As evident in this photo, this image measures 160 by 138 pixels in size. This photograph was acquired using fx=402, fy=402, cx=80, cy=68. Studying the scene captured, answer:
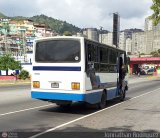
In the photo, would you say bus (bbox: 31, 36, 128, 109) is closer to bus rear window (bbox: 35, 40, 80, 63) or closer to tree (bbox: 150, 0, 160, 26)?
bus rear window (bbox: 35, 40, 80, 63)

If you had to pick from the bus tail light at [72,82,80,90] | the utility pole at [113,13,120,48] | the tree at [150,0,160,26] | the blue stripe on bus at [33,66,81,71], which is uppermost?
the utility pole at [113,13,120,48]

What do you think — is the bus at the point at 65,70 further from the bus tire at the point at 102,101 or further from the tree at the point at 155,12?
the tree at the point at 155,12

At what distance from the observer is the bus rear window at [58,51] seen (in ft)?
53.0

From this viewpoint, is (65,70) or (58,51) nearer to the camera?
(65,70)

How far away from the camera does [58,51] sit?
1638 cm

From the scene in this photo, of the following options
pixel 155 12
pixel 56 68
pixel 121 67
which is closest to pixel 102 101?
pixel 56 68

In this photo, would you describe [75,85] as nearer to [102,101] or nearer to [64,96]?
[64,96]

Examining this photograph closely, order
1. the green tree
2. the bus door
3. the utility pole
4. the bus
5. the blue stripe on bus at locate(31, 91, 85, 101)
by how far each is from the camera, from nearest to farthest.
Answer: the blue stripe on bus at locate(31, 91, 85, 101) → the bus → the bus door → the green tree → the utility pole

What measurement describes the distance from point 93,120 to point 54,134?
358cm

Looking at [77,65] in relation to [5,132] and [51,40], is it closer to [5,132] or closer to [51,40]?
[51,40]

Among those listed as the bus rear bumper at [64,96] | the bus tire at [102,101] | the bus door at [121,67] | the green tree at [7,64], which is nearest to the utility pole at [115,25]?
the green tree at [7,64]

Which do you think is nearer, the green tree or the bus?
the bus

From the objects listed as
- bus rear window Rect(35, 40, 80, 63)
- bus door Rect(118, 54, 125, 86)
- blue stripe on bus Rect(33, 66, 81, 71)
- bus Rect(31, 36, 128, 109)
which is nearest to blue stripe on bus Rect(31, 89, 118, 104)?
bus Rect(31, 36, 128, 109)

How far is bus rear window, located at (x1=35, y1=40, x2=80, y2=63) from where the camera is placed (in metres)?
16.1
